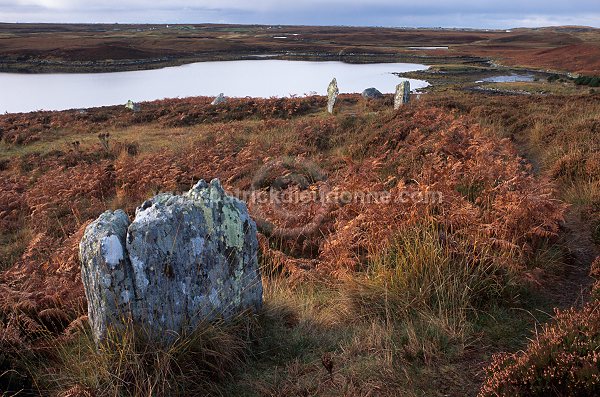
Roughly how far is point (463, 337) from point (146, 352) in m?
2.50

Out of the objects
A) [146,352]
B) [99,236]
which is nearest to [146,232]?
[99,236]

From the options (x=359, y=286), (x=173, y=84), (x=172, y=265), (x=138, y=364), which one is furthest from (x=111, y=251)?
(x=173, y=84)

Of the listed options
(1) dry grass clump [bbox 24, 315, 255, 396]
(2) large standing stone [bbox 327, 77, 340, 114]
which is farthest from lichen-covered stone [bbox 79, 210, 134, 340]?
(2) large standing stone [bbox 327, 77, 340, 114]

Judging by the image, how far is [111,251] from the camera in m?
3.55

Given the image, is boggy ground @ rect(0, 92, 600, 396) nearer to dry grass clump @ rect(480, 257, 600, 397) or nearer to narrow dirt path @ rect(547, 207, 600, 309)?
narrow dirt path @ rect(547, 207, 600, 309)

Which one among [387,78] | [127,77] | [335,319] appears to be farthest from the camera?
[127,77]

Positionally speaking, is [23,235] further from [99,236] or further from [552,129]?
[552,129]

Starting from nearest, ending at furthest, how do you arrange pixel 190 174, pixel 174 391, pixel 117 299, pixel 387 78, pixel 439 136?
pixel 174 391 < pixel 117 299 < pixel 439 136 < pixel 190 174 < pixel 387 78

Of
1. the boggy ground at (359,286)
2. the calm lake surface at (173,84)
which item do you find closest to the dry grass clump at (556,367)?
the boggy ground at (359,286)

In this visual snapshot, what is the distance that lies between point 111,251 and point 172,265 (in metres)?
0.49

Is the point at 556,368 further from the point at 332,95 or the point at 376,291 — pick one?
the point at 332,95

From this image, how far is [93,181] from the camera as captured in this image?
1116 cm

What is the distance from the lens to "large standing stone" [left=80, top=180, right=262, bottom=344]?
3.59m

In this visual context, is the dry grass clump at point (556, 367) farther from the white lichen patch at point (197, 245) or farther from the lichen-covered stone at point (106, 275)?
the lichen-covered stone at point (106, 275)
